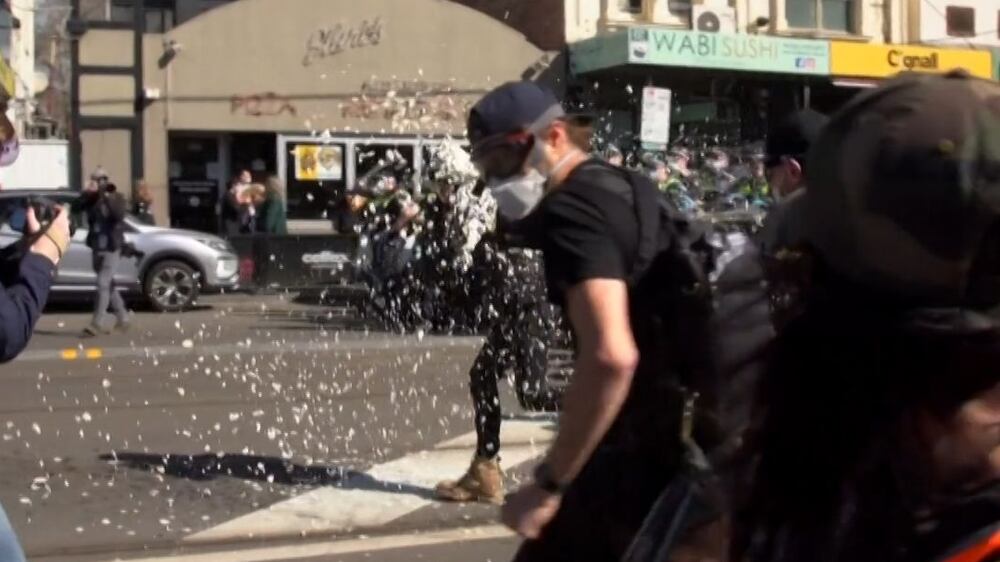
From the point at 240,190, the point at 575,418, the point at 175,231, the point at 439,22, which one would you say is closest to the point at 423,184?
the point at 175,231

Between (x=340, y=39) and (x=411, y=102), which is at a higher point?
(x=340, y=39)

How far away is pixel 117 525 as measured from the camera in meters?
7.37

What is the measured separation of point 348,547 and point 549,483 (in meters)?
3.78

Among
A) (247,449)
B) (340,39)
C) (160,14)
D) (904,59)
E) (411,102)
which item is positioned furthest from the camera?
(160,14)

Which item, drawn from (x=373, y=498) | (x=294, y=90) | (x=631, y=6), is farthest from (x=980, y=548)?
(x=631, y=6)

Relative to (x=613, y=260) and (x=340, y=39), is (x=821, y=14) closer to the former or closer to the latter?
(x=340, y=39)

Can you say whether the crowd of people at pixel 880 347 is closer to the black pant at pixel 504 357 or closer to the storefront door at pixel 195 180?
the black pant at pixel 504 357

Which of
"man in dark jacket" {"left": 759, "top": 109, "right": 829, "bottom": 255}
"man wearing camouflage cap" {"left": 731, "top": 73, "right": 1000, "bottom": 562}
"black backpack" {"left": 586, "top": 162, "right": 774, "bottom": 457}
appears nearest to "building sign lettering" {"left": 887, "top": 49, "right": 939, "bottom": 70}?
"man in dark jacket" {"left": 759, "top": 109, "right": 829, "bottom": 255}

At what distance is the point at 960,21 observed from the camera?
107 ft

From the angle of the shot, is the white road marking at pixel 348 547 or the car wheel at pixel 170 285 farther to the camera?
the car wheel at pixel 170 285

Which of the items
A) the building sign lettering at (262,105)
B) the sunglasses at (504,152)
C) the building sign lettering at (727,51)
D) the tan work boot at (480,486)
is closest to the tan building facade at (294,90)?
the building sign lettering at (262,105)

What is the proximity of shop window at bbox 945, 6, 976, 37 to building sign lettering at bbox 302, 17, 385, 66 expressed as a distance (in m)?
12.4

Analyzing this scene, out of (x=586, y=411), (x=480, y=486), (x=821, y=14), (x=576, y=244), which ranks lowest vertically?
(x=480, y=486)

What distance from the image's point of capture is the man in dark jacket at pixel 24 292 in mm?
3613
